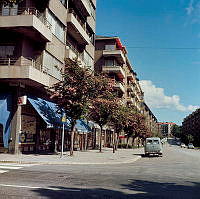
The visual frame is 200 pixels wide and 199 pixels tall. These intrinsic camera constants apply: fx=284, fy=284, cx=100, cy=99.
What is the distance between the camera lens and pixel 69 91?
19953 mm

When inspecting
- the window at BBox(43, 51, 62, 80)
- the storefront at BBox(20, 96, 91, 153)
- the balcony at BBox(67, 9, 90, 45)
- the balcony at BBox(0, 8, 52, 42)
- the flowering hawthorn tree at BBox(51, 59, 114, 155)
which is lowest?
the storefront at BBox(20, 96, 91, 153)

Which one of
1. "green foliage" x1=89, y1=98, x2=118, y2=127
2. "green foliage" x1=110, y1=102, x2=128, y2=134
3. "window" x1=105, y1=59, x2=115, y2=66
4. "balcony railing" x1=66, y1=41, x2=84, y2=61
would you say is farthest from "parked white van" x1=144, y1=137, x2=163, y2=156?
"window" x1=105, y1=59, x2=115, y2=66

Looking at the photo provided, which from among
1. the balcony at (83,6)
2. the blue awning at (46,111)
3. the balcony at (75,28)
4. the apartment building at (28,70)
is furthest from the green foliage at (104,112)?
the balcony at (83,6)

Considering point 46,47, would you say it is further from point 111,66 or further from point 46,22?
point 111,66

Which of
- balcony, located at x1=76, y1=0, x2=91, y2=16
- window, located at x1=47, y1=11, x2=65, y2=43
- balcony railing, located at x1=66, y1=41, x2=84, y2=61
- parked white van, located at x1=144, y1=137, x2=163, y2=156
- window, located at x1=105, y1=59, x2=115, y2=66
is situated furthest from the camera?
window, located at x1=105, y1=59, x2=115, y2=66

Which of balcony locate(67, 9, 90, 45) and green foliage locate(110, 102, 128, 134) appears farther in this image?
green foliage locate(110, 102, 128, 134)

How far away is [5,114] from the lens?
61.8 feet

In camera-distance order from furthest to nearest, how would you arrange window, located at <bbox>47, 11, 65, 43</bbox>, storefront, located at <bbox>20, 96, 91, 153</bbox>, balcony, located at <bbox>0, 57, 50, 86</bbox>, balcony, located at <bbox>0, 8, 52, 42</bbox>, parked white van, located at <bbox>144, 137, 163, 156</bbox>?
parked white van, located at <bbox>144, 137, 163, 156</bbox>
window, located at <bbox>47, 11, 65, 43</bbox>
storefront, located at <bbox>20, 96, 91, 153</bbox>
balcony, located at <bbox>0, 8, 52, 42</bbox>
balcony, located at <bbox>0, 57, 50, 86</bbox>

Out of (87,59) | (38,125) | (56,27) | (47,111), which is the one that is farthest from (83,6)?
(38,125)

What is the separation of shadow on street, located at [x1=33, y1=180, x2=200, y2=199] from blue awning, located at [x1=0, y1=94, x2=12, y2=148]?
475 inches

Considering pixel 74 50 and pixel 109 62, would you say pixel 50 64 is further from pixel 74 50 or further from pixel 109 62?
pixel 109 62

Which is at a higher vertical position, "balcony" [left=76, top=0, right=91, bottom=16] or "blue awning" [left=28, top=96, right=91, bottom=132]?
"balcony" [left=76, top=0, right=91, bottom=16]

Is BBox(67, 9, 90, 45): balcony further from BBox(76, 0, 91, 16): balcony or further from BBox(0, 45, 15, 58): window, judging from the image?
BBox(0, 45, 15, 58): window

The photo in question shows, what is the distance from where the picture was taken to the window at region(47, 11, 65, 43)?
23516 mm
